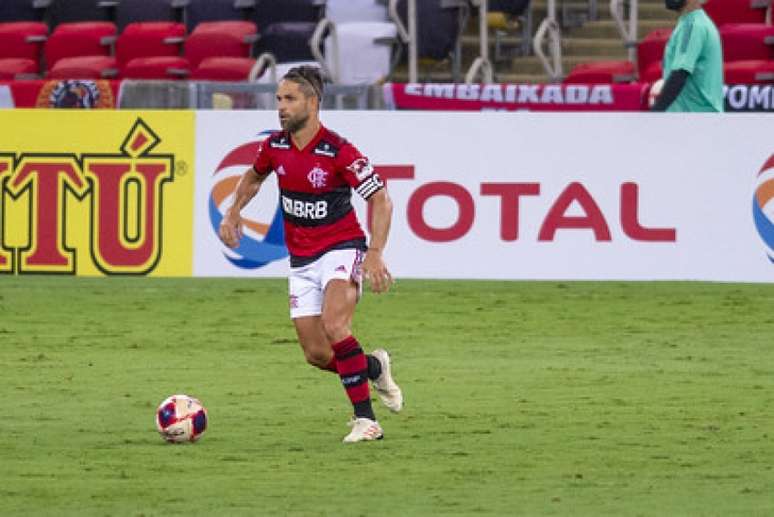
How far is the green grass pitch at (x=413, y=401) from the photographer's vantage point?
9023mm

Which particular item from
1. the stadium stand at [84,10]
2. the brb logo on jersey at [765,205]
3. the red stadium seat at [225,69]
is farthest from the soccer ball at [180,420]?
the stadium stand at [84,10]

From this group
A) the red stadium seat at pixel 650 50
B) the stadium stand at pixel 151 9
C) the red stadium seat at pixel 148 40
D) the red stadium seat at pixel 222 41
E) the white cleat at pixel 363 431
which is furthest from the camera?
the stadium stand at pixel 151 9

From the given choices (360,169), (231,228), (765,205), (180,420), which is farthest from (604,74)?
(180,420)

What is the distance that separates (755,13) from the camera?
76.3ft

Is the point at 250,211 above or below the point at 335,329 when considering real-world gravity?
below

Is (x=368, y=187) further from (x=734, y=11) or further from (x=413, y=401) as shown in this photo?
(x=734, y=11)

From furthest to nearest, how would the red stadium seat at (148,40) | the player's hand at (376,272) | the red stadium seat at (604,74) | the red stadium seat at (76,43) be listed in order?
1. the red stadium seat at (76,43)
2. the red stadium seat at (148,40)
3. the red stadium seat at (604,74)
4. the player's hand at (376,272)

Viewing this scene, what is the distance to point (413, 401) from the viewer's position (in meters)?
12.4

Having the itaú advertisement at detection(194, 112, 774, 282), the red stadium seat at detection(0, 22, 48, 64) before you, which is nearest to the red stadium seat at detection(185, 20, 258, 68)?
the red stadium seat at detection(0, 22, 48, 64)

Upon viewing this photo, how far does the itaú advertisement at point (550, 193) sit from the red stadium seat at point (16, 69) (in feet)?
23.9

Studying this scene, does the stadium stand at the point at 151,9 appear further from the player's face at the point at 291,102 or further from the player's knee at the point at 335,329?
the player's knee at the point at 335,329

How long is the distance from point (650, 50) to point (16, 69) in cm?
785

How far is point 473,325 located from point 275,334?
62.0 inches

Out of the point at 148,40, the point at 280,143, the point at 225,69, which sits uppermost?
the point at 280,143
